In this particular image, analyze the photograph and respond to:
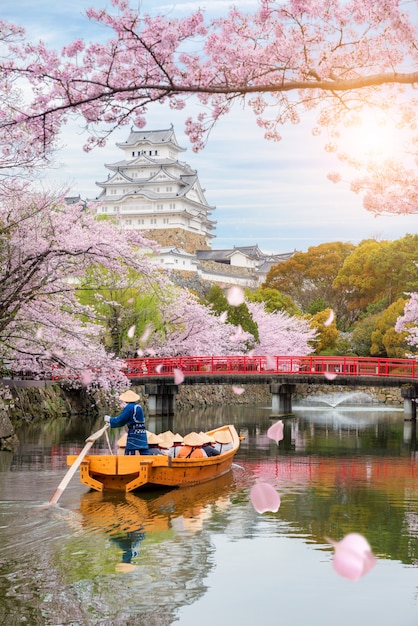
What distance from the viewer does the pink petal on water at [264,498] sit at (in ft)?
46.0

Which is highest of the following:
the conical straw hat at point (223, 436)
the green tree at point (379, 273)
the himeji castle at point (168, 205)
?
the himeji castle at point (168, 205)

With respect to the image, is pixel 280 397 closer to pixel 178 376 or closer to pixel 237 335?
pixel 178 376

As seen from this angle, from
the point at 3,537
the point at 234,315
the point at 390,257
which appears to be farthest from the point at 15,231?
the point at 390,257

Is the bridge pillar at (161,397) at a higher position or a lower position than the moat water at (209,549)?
higher

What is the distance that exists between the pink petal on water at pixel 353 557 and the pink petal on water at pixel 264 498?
2156 mm

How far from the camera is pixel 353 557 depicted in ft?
37.2

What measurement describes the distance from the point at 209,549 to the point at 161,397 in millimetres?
24862

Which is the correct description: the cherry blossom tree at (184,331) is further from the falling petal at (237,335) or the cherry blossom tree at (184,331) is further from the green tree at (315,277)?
the green tree at (315,277)

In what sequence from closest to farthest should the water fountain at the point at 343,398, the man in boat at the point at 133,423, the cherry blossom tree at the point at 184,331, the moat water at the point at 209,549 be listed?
the moat water at the point at 209,549, the man in boat at the point at 133,423, the cherry blossom tree at the point at 184,331, the water fountain at the point at 343,398

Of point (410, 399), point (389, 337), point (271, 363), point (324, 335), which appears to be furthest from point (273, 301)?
point (410, 399)

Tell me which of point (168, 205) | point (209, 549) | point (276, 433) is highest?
point (168, 205)

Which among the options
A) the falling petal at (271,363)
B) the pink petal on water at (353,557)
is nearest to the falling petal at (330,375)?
the falling petal at (271,363)

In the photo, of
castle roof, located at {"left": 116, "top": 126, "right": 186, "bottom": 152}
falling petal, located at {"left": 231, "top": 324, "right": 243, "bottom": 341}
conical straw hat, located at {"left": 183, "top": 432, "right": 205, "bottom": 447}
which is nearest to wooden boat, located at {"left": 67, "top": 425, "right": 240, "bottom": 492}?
conical straw hat, located at {"left": 183, "top": 432, "right": 205, "bottom": 447}

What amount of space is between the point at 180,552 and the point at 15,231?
812 centimetres
